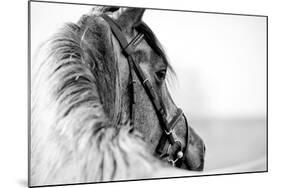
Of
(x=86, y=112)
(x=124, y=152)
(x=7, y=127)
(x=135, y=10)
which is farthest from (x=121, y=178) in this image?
(x=135, y=10)

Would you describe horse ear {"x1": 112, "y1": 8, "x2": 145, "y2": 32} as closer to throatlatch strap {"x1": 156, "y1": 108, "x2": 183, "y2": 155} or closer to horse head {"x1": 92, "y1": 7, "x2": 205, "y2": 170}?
horse head {"x1": 92, "y1": 7, "x2": 205, "y2": 170}

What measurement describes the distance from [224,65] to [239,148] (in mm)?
576

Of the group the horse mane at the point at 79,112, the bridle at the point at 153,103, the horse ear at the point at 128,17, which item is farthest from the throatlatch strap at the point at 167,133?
the horse ear at the point at 128,17

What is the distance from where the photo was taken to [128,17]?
8.88 ft

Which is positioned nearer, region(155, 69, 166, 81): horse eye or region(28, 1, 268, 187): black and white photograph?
region(28, 1, 268, 187): black and white photograph

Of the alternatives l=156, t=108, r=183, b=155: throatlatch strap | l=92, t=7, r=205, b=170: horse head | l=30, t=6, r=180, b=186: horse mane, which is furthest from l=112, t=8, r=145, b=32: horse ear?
l=156, t=108, r=183, b=155: throatlatch strap

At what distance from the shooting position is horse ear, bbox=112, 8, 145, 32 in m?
2.68

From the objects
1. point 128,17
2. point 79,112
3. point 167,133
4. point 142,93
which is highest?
point 128,17

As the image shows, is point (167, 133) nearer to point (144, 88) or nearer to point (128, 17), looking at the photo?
point (144, 88)

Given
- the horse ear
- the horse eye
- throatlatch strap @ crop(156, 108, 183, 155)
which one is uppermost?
the horse ear

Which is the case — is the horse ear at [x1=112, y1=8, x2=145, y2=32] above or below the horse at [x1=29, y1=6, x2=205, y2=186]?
above

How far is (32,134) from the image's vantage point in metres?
2.46

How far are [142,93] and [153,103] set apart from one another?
10cm

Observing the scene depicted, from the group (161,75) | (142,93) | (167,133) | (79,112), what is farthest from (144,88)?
(79,112)
